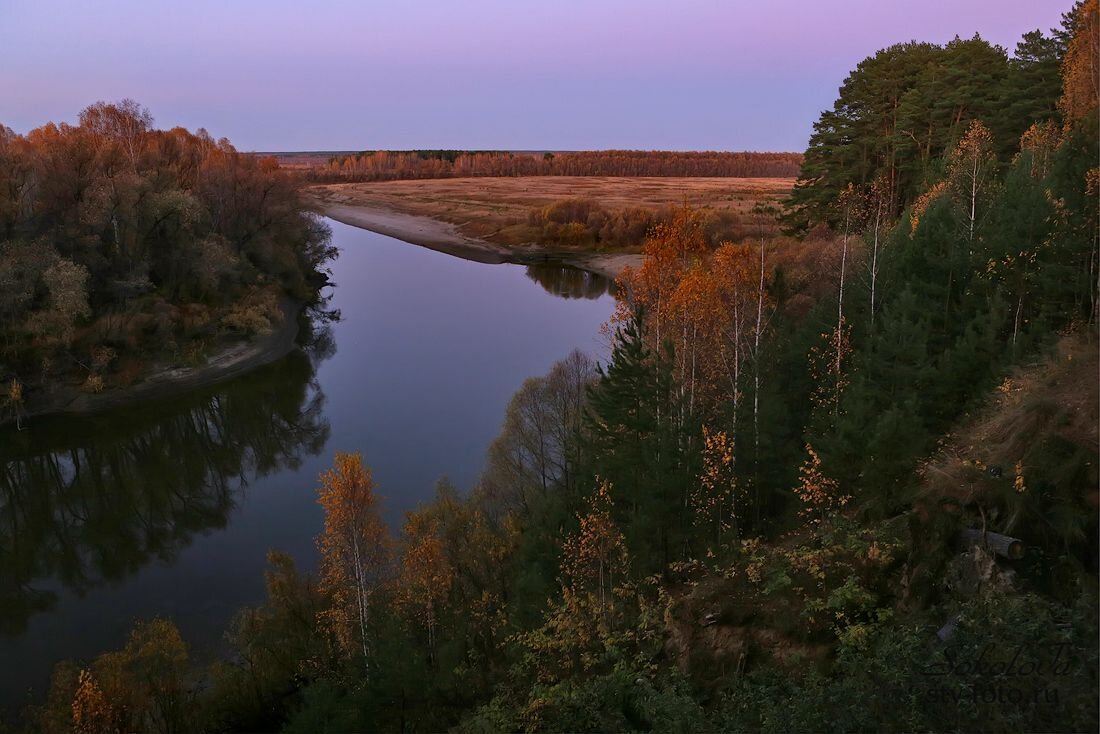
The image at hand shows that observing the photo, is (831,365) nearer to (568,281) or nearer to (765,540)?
(765,540)

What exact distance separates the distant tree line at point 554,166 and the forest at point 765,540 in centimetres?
14372

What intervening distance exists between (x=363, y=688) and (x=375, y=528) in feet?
10.6

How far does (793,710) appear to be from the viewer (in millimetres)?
6105

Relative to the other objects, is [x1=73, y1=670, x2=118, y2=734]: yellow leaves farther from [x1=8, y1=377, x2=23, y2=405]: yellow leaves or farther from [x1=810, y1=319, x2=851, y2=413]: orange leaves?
[x1=8, y1=377, x2=23, y2=405]: yellow leaves

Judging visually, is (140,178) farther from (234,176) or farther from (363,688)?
(363,688)

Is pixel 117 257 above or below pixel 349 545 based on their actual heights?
above

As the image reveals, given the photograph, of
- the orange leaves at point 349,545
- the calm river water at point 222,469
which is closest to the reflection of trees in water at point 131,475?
the calm river water at point 222,469

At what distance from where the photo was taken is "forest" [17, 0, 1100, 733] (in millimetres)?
7023

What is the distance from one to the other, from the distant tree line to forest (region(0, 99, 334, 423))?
11770cm

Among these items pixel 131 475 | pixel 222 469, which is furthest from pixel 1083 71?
pixel 131 475

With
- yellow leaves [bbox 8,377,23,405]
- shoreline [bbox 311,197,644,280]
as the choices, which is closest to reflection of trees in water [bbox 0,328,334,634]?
yellow leaves [bbox 8,377,23,405]

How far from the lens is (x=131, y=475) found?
2466 centimetres

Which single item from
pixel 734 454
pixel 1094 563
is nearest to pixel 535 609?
pixel 734 454

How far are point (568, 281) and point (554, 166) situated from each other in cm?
11205
